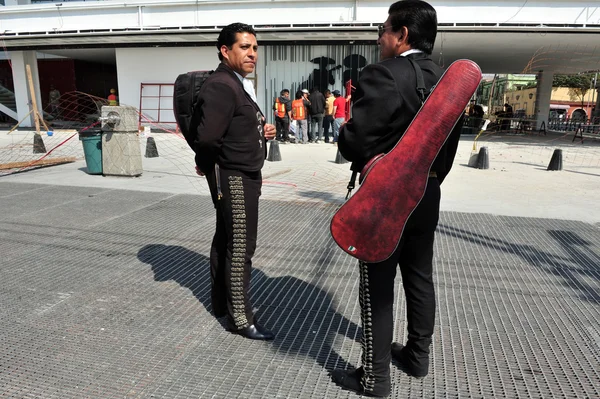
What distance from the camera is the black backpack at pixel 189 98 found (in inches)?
105

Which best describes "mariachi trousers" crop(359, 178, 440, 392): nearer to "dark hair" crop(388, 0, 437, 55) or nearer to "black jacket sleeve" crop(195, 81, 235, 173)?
"dark hair" crop(388, 0, 437, 55)

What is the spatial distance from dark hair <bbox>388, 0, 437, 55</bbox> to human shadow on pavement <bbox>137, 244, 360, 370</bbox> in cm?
182

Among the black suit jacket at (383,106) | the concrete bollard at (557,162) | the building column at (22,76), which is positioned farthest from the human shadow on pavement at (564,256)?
the building column at (22,76)

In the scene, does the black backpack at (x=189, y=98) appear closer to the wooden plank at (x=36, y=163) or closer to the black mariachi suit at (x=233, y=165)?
the black mariachi suit at (x=233, y=165)

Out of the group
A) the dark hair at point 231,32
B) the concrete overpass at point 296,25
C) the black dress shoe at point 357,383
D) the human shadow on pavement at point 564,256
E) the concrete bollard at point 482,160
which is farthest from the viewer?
the concrete overpass at point 296,25

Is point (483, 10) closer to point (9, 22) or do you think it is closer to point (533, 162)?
point (533, 162)

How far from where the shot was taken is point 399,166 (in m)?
1.90

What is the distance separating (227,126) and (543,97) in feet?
89.5

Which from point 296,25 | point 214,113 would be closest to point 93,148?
point 214,113

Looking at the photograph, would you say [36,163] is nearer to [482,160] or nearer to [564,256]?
[564,256]

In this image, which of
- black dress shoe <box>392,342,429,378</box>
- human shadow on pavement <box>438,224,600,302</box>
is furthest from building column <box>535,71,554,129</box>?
black dress shoe <box>392,342,429,378</box>

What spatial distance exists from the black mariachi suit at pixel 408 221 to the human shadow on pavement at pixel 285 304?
17.8 inches

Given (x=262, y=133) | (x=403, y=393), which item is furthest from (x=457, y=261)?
(x=262, y=133)

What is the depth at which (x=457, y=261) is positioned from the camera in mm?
4152
